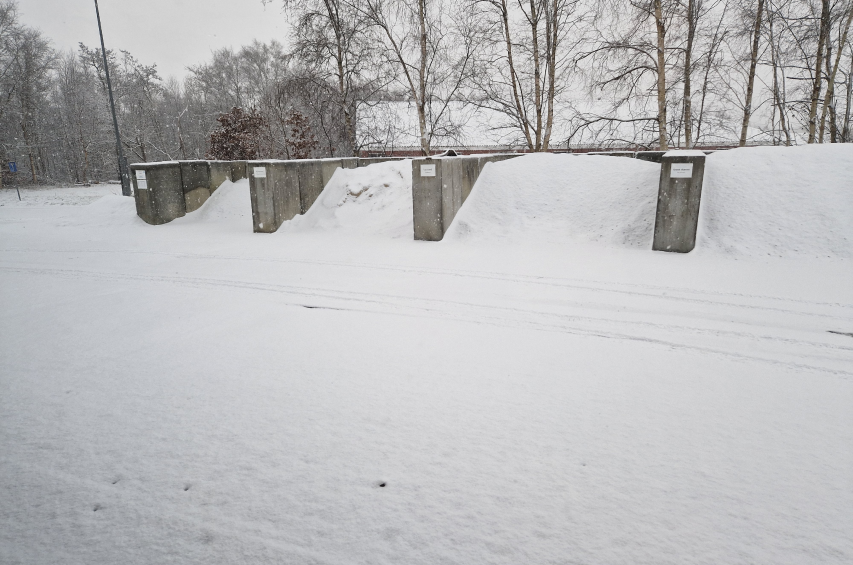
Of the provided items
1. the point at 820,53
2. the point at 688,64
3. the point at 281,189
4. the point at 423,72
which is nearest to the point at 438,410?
the point at 281,189

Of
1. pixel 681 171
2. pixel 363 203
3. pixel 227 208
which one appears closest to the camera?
pixel 681 171

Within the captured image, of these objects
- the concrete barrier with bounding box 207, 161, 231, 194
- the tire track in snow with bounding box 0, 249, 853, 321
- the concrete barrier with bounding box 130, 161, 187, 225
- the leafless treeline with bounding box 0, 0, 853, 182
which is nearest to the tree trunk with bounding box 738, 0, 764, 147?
the leafless treeline with bounding box 0, 0, 853, 182

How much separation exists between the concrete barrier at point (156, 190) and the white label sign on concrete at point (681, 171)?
1149cm

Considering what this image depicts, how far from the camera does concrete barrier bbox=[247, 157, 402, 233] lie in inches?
387

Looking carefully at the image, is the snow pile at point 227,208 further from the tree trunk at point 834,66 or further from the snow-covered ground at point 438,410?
the tree trunk at point 834,66

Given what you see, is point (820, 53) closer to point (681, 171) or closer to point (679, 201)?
point (681, 171)

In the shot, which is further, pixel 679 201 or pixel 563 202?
pixel 563 202

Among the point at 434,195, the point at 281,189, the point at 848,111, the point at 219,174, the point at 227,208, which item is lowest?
the point at 227,208

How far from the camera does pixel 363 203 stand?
33.2ft

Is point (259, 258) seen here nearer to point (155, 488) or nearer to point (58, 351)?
point (58, 351)

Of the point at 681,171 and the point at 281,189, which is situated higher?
the point at 681,171

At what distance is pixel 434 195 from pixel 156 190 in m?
7.67

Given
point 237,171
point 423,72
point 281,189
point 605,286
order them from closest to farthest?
point 605,286 < point 281,189 < point 237,171 < point 423,72

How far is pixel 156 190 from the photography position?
11367 millimetres
